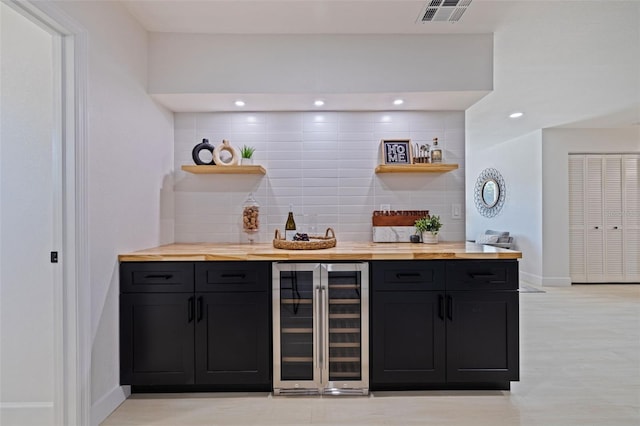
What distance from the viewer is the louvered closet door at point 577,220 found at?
6008 mm

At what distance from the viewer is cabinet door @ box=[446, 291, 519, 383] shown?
2363 mm

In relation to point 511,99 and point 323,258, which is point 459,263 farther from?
point 511,99

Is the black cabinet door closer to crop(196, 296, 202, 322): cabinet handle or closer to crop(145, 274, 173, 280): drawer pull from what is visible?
crop(196, 296, 202, 322): cabinet handle

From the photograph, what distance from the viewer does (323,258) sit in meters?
2.35

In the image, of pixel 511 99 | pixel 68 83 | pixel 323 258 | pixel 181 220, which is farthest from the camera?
pixel 511 99

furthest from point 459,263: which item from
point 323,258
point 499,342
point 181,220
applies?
point 181,220

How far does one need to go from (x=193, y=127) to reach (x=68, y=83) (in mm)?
1272

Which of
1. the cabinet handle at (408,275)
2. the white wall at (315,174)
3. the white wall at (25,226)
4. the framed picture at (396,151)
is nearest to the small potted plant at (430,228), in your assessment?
the white wall at (315,174)

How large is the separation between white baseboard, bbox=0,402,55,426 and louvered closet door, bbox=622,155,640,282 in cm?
780

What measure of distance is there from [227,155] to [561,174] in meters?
5.55

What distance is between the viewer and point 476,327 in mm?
2367

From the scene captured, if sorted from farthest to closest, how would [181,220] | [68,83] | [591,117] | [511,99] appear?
[591,117]
[511,99]
[181,220]
[68,83]

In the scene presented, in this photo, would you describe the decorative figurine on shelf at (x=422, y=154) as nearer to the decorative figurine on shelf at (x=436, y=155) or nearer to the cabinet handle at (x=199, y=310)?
the decorative figurine on shelf at (x=436, y=155)

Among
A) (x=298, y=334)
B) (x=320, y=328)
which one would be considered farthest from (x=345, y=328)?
(x=298, y=334)
